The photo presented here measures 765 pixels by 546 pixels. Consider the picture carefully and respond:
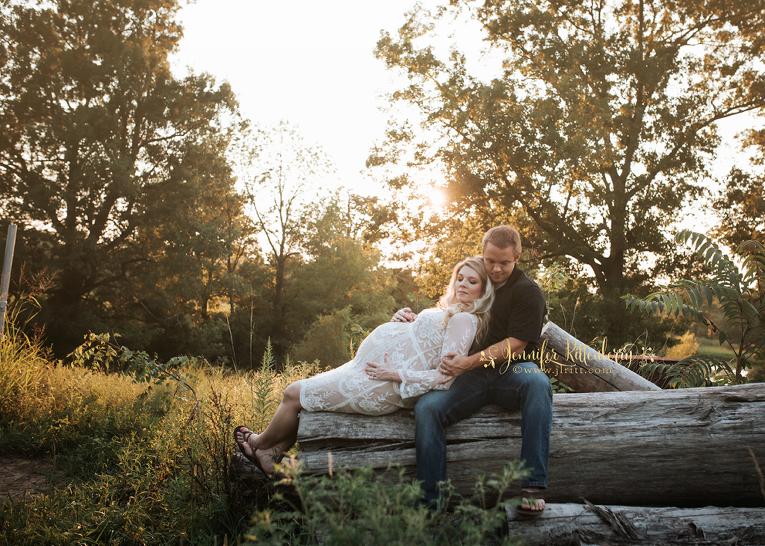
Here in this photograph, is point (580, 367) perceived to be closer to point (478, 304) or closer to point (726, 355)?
point (478, 304)

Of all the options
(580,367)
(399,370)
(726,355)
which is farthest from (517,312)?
(726,355)

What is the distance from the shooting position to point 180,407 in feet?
17.6

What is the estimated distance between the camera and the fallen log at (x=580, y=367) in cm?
432

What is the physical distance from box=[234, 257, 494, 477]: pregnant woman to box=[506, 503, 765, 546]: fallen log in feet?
3.19

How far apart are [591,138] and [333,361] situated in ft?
36.1

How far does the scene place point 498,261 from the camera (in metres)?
3.51

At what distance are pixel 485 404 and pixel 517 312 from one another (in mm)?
693

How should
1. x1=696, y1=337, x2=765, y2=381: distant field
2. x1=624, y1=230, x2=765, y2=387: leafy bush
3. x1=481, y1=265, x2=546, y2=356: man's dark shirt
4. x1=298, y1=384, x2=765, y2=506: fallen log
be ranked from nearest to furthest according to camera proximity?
1. x1=298, y1=384, x2=765, y2=506: fallen log
2. x1=481, y1=265, x2=546, y2=356: man's dark shirt
3. x1=624, y1=230, x2=765, y2=387: leafy bush
4. x1=696, y1=337, x2=765, y2=381: distant field

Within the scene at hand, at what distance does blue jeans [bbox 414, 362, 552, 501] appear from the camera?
2.83 meters

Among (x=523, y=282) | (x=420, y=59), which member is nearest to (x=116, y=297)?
(x=420, y=59)

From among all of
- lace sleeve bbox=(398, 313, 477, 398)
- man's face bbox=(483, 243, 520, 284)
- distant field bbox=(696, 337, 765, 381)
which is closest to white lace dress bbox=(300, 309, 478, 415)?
lace sleeve bbox=(398, 313, 477, 398)

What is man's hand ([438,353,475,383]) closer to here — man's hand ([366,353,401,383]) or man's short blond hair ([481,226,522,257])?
man's hand ([366,353,401,383])

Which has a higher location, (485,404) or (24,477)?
(485,404)

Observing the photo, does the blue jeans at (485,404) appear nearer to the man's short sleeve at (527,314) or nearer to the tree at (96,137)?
the man's short sleeve at (527,314)
